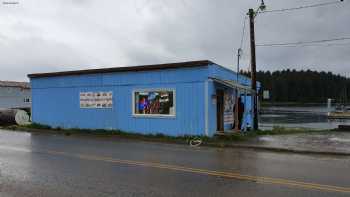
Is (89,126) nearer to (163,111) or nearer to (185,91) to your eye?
(163,111)

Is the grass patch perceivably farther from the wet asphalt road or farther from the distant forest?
the distant forest

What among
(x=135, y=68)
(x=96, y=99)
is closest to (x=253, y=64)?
(x=135, y=68)

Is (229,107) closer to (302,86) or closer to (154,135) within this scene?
(154,135)

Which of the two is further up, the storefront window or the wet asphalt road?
the storefront window

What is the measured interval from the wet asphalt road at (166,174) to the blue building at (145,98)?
5.51 metres

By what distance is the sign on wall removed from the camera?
22141mm

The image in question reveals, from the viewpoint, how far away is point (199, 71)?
62.2 ft

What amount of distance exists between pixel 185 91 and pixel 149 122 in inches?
101

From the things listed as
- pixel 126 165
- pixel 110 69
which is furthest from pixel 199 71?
pixel 126 165

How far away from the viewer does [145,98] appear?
68.2 feet

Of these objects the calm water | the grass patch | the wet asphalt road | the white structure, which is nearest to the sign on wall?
the grass patch

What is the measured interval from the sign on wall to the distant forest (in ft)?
429

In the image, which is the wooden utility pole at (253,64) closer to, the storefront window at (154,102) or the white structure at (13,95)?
the storefront window at (154,102)

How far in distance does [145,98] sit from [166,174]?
456 inches
